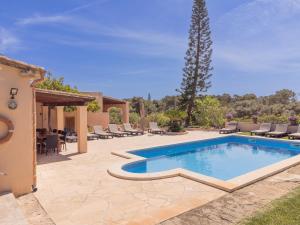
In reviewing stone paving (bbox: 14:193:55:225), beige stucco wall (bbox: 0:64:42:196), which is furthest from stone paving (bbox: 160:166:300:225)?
beige stucco wall (bbox: 0:64:42:196)

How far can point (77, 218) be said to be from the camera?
3936 mm

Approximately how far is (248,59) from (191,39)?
20.0 feet

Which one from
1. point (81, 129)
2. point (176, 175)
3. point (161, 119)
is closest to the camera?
point (176, 175)

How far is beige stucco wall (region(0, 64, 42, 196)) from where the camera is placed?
4883mm

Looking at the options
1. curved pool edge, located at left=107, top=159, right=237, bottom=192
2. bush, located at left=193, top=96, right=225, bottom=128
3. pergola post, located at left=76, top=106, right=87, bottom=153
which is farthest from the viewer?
bush, located at left=193, top=96, right=225, bottom=128

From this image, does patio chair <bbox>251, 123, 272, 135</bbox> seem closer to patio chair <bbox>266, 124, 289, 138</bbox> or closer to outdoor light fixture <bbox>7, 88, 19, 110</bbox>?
patio chair <bbox>266, 124, 289, 138</bbox>

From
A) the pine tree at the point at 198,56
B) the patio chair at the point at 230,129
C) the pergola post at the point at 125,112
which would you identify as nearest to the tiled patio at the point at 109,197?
the patio chair at the point at 230,129

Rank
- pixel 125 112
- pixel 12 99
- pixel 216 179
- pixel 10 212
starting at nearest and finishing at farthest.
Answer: pixel 10 212, pixel 12 99, pixel 216 179, pixel 125 112

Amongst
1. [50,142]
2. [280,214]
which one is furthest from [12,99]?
[280,214]

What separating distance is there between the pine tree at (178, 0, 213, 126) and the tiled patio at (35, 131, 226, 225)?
1848 centimetres

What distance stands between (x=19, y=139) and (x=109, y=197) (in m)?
2.40

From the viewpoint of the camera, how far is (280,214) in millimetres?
3938

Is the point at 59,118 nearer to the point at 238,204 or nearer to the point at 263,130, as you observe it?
the point at 238,204

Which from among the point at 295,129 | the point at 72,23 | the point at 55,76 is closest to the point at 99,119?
the point at 55,76
